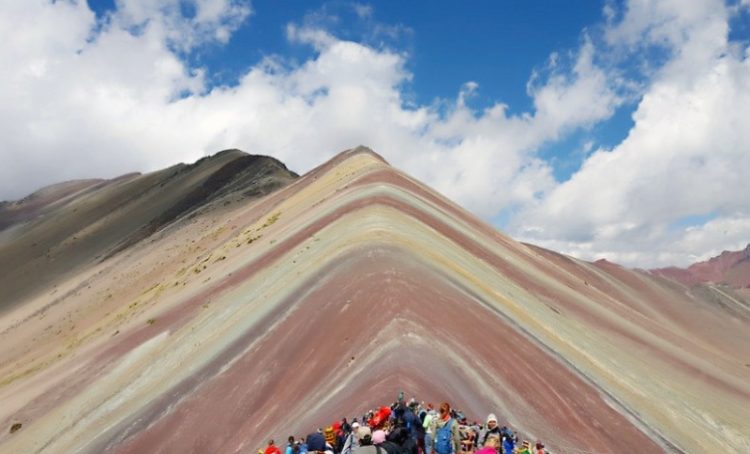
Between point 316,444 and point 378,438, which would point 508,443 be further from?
point 378,438

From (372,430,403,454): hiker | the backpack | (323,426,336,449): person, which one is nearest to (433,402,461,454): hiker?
the backpack

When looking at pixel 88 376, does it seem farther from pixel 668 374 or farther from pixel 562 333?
pixel 668 374

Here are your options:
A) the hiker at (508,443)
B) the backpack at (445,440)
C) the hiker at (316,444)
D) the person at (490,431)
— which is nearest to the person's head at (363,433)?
the person at (490,431)

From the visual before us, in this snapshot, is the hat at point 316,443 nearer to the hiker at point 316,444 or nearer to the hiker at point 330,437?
the hiker at point 316,444

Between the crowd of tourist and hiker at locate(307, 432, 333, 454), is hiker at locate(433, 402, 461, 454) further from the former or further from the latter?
hiker at locate(307, 432, 333, 454)

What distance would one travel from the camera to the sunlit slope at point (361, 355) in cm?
1894

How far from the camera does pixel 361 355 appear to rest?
19469mm

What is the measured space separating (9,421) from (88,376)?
4414 millimetres

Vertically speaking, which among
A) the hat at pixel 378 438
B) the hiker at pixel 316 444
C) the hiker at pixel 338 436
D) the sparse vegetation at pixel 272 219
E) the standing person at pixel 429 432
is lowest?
the hiker at pixel 338 436

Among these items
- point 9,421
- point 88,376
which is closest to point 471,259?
point 88,376

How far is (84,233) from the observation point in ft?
411

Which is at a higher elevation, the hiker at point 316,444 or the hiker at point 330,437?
the hiker at point 316,444

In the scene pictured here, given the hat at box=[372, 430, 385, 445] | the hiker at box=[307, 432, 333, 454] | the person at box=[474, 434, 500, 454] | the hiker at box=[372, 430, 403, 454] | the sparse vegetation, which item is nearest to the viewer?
the person at box=[474, 434, 500, 454]

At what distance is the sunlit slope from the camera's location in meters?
18.9
